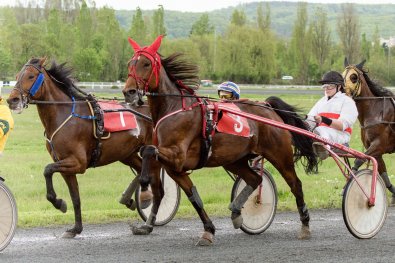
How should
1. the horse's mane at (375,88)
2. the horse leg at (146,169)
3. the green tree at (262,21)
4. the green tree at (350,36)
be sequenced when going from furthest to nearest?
the green tree at (262,21)
the green tree at (350,36)
the horse's mane at (375,88)
the horse leg at (146,169)

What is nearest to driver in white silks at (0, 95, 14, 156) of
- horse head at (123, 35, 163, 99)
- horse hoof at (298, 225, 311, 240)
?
horse head at (123, 35, 163, 99)

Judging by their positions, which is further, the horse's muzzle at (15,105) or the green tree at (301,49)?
the green tree at (301,49)

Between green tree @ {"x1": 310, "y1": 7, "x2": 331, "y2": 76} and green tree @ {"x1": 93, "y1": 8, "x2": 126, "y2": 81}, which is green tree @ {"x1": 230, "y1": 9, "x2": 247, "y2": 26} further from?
green tree @ {"x1": 93, "y1": 8, "x2": 126, "y2": 81}

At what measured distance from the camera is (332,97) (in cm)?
855

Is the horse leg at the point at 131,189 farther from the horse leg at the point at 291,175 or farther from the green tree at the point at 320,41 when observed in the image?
the green tree at the point at 320,41

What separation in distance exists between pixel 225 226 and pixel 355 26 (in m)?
56.7

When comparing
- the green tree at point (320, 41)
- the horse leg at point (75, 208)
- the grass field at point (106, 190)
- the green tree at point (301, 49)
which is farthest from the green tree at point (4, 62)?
the horse leg at point (75, 208)

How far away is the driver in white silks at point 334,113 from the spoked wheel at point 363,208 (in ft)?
1.69

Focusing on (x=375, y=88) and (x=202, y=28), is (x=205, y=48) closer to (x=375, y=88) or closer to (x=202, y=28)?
(x=202, y=28)

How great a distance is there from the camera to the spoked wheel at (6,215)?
22.8 ft

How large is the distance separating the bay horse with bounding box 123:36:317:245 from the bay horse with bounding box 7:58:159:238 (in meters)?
0.69

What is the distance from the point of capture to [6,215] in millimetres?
7031

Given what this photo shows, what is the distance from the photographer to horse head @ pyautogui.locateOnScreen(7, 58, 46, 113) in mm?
7695

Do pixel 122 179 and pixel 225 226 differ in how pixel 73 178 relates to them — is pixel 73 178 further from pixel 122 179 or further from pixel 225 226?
pixel 122 179
